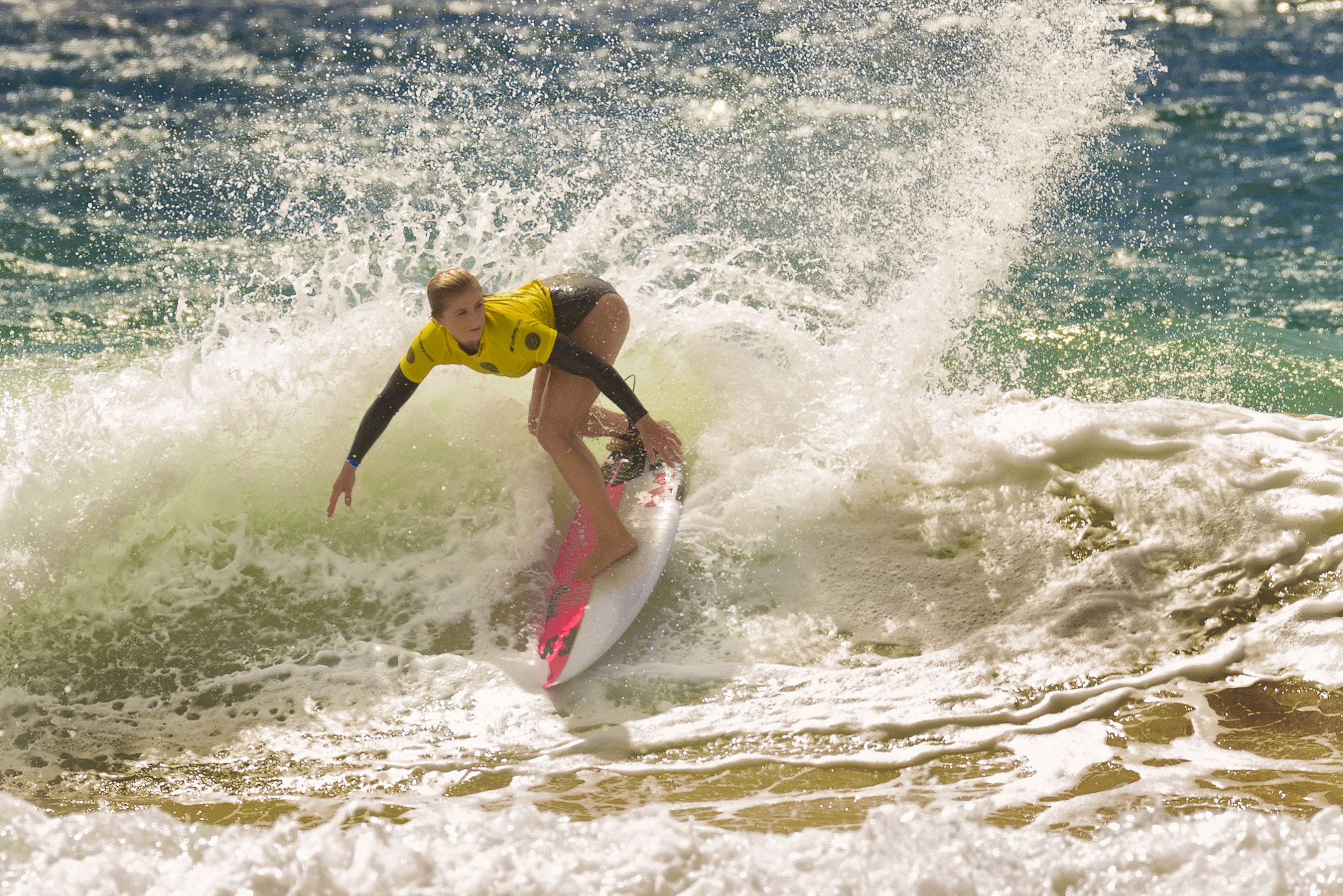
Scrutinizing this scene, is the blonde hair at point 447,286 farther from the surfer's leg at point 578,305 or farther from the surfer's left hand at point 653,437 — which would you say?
the surfer's left hand at point 653,437

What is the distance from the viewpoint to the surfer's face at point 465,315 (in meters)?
3.65

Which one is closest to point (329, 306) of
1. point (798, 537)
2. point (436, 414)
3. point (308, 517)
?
point (436, 414)

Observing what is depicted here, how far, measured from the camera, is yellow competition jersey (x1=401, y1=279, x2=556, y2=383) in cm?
385

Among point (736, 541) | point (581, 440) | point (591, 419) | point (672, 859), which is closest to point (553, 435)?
point (581, 440)

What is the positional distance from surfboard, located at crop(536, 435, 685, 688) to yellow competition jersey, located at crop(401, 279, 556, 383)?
948 millimetres

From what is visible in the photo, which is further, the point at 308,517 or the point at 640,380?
the point at 640,380

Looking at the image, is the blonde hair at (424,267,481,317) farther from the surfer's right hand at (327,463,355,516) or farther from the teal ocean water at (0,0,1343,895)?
the teal ocean water at (0,0,1343,895)

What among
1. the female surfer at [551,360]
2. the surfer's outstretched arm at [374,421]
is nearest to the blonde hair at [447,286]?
the female surfer at [551,360]

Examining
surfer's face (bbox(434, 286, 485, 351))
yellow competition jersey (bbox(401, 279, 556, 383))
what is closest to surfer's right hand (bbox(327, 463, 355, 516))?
yellow competition jersey (bbox(401, 279, 556, 383))

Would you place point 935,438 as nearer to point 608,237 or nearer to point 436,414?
point 436,414

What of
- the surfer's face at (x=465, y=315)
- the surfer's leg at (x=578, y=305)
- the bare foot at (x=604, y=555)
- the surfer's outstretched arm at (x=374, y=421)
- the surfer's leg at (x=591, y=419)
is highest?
the surfer's face at (x=465, y=315)

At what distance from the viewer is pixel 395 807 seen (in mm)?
3107

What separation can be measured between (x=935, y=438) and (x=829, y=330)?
1205mm

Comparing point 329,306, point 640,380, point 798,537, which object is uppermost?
point 329,306
